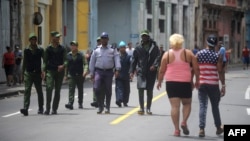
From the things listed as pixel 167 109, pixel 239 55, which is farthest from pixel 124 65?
pixel 239 55

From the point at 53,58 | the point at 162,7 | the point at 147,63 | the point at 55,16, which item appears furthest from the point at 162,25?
the point at 147,63

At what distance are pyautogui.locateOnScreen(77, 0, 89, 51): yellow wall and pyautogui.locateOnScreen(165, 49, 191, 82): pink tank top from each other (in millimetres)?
33588

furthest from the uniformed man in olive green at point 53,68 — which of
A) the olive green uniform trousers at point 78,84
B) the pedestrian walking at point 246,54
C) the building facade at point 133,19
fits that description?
the pedestrian walking at point 246,54

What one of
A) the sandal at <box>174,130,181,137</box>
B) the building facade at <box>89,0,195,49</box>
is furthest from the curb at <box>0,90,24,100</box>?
the building facade at <box>89,0,195,49</box>

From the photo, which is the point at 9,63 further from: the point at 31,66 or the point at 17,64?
the point at 31,66

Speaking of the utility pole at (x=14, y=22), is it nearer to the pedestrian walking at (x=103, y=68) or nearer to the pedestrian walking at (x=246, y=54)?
the pedestrian walking at (x=103, y=68)

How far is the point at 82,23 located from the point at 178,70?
3406 cm

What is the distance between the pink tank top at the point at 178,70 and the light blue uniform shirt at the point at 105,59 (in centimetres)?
390

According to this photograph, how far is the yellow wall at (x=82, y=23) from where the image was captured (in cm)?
4469

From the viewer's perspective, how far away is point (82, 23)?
44.9m

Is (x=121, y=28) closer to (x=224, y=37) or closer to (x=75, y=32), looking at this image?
(x=75, y=32)

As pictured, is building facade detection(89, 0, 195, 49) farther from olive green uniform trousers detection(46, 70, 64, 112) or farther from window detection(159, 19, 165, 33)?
olive green uniform trousers detection(46, 70, 64, 112)

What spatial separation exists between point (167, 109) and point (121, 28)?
34.9 meters

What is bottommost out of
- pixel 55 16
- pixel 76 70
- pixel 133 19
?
pixel 76 70
